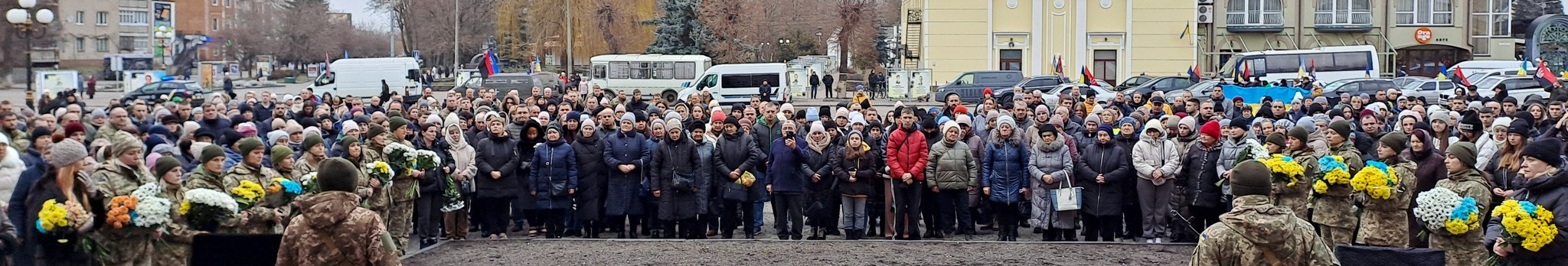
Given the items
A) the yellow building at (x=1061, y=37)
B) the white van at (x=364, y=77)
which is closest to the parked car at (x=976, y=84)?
the yellow building at (x=1061, y=37)

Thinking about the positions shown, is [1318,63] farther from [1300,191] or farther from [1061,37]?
Result: [1300,191]

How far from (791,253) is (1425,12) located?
53974mm

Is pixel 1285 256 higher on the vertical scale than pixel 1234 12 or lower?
lower

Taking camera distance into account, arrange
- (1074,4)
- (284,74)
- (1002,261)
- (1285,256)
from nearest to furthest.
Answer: (1285,256)
(1002,261)
(1074,4)
(284,74)

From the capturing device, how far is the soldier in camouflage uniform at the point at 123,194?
301 inches

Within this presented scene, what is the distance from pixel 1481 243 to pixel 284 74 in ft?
243

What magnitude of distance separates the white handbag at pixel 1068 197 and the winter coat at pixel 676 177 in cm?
302

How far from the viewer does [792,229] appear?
493 inches

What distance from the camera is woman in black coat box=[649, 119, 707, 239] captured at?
40.3ft

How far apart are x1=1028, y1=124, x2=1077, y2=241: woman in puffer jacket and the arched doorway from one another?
5132cm

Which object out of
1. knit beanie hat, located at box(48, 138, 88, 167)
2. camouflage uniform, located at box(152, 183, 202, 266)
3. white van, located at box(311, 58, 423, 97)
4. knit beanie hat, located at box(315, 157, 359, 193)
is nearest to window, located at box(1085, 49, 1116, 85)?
white van, located at box(311, 58, 423, 97)

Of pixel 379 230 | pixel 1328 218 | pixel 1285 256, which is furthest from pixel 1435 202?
pixel 379 230

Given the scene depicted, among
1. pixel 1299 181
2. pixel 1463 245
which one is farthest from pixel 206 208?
pixel 1463 245

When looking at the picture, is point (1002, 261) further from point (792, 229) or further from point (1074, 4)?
point (1074, 4)
